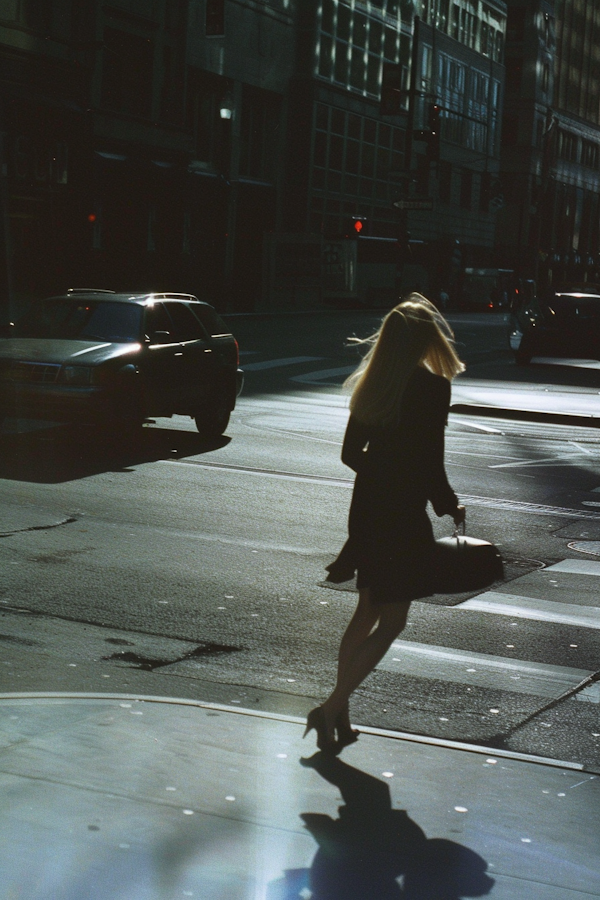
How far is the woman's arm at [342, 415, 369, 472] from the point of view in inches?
201

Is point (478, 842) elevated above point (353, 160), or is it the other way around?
point (353, 160)

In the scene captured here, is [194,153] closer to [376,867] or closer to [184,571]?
[184,571]

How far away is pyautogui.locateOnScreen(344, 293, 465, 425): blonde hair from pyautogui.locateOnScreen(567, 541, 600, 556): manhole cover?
5.17m

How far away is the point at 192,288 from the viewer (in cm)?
4497

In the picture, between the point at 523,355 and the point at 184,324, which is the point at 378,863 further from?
the point at 523,355

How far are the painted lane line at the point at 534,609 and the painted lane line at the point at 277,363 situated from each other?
669 inches

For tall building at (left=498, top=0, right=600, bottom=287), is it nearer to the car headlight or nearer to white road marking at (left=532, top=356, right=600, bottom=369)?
white road marking at (left=532, top=356, right=600, bottom=369)

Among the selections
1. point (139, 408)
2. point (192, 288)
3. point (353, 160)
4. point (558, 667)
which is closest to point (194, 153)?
point (192, 288)

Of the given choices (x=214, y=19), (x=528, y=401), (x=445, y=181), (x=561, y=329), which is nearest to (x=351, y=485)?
(x=528, y=401)

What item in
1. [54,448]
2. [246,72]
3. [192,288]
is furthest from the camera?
[246,72]

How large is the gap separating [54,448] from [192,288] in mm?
31698

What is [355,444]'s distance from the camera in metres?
5.15

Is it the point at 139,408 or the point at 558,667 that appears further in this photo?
the point at 139,408

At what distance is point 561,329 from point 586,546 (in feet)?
64.7
